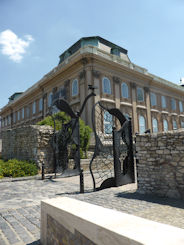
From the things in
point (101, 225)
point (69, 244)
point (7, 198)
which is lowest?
point (7, 198)

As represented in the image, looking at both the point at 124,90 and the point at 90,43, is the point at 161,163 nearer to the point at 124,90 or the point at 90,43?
the point at 124,90

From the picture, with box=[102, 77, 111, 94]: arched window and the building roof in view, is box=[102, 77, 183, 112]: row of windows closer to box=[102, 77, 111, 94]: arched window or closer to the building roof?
box=[102, 77, 111, 94]: arched window

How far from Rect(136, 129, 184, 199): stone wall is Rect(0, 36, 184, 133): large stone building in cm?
1318

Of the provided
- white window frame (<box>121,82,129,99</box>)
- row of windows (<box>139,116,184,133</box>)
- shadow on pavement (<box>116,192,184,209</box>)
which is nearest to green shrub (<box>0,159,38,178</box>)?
shadow on pavement (<box>116,192,184,209</box>)

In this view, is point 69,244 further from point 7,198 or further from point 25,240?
point 7,198

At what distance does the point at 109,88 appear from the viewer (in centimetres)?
2120

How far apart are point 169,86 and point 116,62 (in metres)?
12.2

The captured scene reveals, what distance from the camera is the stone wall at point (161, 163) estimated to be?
5062mm

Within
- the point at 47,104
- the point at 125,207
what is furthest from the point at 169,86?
Answer: the point at 125,207

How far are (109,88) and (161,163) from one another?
54.4 feet

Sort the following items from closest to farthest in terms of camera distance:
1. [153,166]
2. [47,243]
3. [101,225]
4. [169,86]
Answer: [101,225]
[47,243]
[153,166]
[169,86]

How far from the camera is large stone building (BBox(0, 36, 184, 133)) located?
20094mm

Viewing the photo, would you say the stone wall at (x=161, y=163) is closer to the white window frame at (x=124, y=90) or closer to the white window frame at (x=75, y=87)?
the white window frame at (x=75, y=87)

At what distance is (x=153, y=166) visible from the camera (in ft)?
18.5
